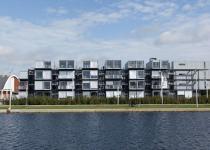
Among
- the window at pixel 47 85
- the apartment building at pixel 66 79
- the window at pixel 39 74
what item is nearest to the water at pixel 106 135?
the apartment building at pixel 66 79

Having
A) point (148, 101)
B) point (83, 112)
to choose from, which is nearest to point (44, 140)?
point (83, 112)

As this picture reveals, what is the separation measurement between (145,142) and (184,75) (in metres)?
104

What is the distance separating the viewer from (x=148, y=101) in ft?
341

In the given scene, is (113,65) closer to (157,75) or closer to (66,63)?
(157,75)

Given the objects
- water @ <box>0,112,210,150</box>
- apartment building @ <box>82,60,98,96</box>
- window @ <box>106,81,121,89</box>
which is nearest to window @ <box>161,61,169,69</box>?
window @ <box>106,81,121,89</box>

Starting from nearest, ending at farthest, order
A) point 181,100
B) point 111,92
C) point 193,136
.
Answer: point 193,136 → point 181,100 → point 111,92

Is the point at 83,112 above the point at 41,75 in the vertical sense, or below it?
below

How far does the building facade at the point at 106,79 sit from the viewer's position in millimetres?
136750

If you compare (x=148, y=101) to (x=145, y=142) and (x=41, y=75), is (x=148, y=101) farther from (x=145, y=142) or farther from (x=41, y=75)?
(x=145, y=142)

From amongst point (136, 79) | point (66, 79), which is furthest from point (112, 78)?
point (66, 79)

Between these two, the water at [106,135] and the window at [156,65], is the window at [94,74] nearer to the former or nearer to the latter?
the window at [156,65]

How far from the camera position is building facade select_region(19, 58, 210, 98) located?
137 meters

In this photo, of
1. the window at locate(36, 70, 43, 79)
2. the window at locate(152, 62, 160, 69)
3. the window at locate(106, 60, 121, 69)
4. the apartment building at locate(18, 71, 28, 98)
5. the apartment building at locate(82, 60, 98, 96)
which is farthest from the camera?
the window at locate(152, 62, 160, 69)

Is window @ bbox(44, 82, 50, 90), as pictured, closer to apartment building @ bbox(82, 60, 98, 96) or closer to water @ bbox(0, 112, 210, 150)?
apartment building @ bbox(82, 60, 98, 96)
